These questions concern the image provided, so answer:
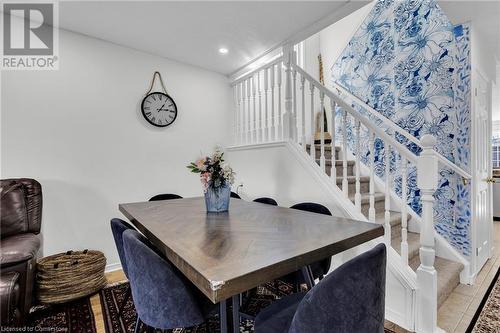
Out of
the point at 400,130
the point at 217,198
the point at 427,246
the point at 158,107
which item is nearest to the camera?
the point at 427,246

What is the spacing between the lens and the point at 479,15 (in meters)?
2.18

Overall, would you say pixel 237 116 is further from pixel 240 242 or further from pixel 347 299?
pixel 347 299

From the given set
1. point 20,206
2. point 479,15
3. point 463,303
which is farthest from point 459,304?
point 20,206

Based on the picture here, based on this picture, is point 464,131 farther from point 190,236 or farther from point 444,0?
point 190,236

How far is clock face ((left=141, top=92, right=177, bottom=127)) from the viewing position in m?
3.02

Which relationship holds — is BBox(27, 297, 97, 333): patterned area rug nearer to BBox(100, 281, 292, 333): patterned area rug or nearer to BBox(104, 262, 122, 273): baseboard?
BBox(100, 281, 292, 333): patterned area rug

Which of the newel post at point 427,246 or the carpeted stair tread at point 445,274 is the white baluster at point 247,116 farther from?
the carpeted stair tread at point 445,274

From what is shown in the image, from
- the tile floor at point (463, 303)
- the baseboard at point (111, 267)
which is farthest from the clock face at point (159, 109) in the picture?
the tile floor at point (463, 303)

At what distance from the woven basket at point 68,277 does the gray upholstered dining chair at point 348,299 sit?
2.10 meters

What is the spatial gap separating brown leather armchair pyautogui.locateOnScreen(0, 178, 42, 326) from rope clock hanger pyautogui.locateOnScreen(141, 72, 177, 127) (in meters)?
1.35

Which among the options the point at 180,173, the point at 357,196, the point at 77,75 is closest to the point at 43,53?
the point at 77,75

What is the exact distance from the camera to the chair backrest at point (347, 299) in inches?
28.5

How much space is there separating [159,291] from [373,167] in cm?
179

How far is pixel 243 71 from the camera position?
3543 mm
